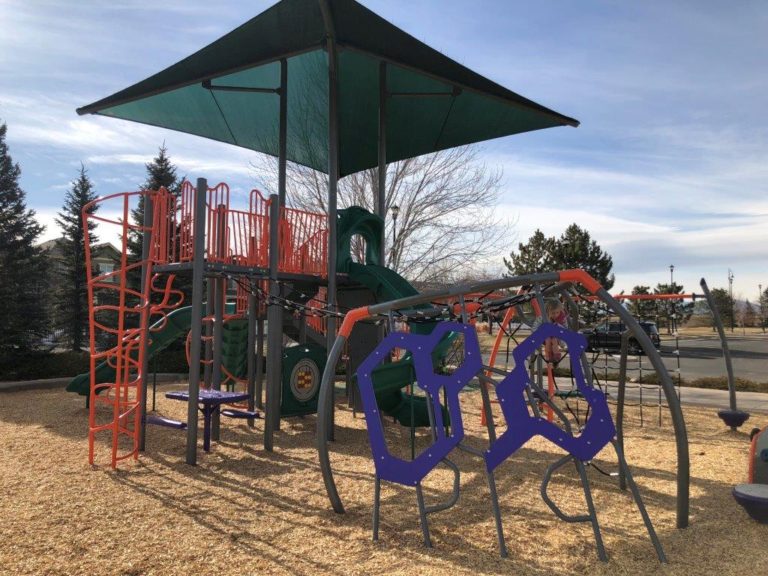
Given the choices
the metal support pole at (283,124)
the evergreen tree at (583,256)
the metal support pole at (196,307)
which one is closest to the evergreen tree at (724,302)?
the evergreen tree at (583,256)

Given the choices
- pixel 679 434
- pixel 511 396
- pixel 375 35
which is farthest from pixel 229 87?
pixel 679 434

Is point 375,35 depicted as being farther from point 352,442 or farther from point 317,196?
point 317,196

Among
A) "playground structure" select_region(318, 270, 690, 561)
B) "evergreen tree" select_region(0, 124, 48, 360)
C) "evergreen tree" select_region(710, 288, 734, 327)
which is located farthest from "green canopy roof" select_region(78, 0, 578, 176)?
"evergreen tree" select_region(710, 288, 734, 327)

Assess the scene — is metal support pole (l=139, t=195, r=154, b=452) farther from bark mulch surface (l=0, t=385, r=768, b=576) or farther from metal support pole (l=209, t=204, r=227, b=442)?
metal support pole (l=209, t=204, r=227, b=442)

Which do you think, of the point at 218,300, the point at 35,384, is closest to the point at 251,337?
the point at 218,300

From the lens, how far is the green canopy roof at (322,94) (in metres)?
8.07

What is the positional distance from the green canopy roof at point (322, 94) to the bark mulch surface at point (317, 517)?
570 cm

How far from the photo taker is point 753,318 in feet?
238

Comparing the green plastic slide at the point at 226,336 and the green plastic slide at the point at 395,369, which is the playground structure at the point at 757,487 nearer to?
the green plastic slide at the point at 395,369

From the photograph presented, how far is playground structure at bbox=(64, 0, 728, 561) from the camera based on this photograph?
4.34 m

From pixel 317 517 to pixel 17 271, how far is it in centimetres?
2014

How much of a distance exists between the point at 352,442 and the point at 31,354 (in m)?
14.4

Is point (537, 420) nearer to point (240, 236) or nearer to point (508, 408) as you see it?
point (508, 408)

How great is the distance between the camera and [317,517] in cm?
474
